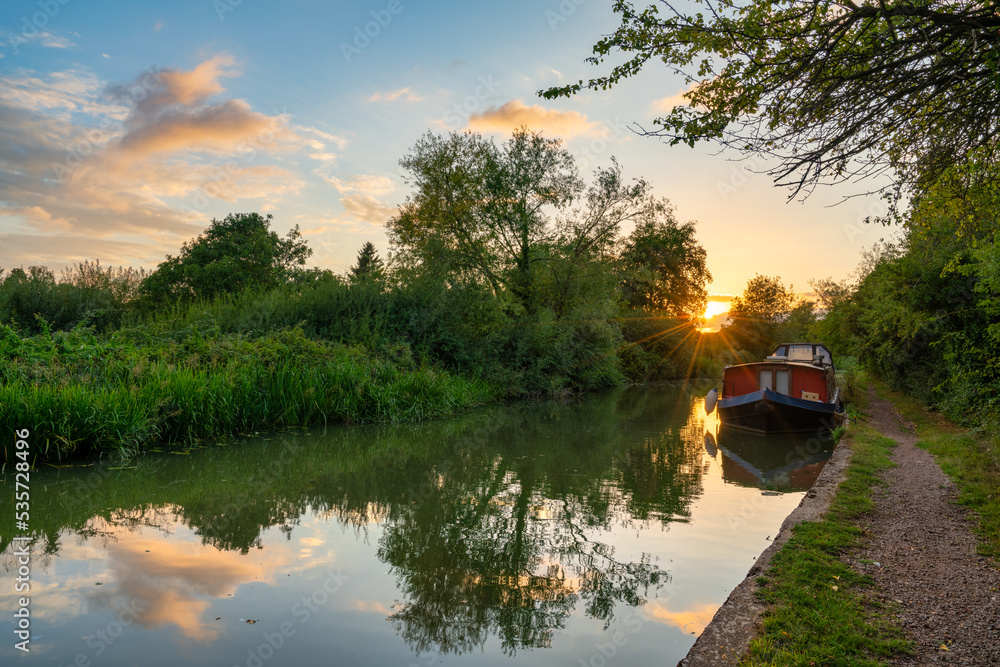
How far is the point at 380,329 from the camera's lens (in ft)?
64.1

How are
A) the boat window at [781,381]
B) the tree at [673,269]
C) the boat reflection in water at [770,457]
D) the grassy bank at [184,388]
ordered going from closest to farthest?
the grassy bank at [184,388] → the boat reflection in water at [770,457] → the boat window at [781,381] → the tree at [673,269]

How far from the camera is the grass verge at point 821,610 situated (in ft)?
12.6

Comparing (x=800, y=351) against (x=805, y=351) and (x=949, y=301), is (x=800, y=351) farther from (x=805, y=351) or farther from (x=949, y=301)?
(x=949, y=301)

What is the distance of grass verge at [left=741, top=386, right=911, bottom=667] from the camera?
3.83 meters

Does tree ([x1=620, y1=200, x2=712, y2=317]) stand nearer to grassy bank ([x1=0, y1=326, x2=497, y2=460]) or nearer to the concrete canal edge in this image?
grassy bank ([x1=0, y1=326, x2=497, y2=460])

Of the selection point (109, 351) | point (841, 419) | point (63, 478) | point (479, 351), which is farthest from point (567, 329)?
point (63, 478)

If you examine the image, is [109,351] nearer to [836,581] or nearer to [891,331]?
[836,581]

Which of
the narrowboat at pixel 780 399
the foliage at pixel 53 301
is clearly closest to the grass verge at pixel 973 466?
the narrowboat at pixel 780 399

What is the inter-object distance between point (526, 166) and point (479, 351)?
10336mm

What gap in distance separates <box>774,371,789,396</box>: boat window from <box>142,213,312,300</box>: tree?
32.3m

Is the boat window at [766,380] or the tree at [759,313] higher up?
the tree at [759,313]

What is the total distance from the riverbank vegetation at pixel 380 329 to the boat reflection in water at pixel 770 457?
7.91 m

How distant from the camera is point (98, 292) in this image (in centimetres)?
2047

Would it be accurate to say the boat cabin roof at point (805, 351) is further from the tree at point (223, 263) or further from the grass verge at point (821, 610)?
the tree at point (223, 263)
